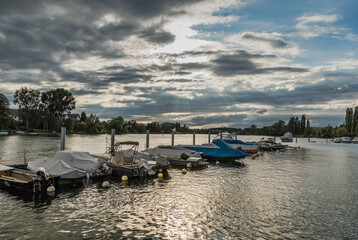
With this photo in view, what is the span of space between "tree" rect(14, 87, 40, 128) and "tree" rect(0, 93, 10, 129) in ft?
32.7

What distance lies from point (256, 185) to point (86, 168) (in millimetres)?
18411

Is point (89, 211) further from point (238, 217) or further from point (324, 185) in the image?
point (324, 185)

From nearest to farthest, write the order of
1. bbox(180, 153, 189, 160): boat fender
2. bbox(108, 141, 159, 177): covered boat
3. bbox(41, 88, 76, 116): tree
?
bbox(108, 141, 159, 177): covered boat
bbox(180, 153, 189, 160): boat fender
bbox(41, 88, 76, 116): tree

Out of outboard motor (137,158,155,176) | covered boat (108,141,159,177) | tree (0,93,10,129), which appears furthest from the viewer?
tree (0,93,10,129)

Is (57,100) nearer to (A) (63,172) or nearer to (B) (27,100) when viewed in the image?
(B) (27,100)

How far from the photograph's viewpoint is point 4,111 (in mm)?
118188

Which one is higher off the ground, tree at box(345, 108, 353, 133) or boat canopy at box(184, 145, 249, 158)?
tree at box(345, 108, 353, 133)

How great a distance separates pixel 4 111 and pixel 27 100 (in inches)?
611

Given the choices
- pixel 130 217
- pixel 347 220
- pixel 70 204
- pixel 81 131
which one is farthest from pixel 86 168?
pixel 81 131

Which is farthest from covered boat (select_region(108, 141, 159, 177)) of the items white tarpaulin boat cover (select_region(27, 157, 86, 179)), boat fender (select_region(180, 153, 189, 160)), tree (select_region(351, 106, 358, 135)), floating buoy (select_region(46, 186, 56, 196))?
tree (select_region(351, 106, 358, 135))

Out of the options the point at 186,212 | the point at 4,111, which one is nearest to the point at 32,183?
the point at 186,212

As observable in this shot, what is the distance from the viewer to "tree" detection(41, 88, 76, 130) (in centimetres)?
13238

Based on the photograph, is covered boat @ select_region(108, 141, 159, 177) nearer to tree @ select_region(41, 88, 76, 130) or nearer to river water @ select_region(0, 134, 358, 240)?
river water @ select_region(0, 134, 358, 240)

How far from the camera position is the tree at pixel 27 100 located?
131 metres
